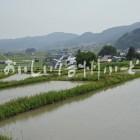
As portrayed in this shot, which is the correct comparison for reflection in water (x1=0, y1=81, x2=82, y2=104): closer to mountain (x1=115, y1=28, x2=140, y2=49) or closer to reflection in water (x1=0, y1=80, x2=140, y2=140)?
reflection in water (x1=0, y1=80, x2=140, y2=140)

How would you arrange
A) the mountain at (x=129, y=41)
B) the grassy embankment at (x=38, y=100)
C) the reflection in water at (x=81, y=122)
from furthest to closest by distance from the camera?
the mountain at (x=129, y=41) → the grassy embankment at (x=38, y=100) → the reflection in water at (x=81, y=122)

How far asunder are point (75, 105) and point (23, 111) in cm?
172

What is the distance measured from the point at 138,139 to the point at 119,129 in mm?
780

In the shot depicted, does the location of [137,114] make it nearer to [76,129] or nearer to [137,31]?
[76,129]

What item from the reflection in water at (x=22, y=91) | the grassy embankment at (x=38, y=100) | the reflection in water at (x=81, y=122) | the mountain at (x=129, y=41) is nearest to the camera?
the reflection in water at (x=81, y=122)

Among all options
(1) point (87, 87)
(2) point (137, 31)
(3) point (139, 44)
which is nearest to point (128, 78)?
(1) point (87, 87)

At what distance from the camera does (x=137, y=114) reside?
775 centimetres

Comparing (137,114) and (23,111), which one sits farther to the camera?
(23,111)

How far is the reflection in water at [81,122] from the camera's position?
619 cm

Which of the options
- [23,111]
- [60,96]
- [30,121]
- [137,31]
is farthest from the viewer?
[137,31]

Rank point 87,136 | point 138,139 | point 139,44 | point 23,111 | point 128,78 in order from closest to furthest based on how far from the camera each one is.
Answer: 1. point 138,139
2. point 87,136
3. point 23,111
4. point 128,78
5. point 139,44

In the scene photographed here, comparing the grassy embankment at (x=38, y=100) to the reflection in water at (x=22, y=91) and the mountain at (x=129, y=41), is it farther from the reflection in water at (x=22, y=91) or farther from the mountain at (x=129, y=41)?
the mountain at (x=129, y=41)

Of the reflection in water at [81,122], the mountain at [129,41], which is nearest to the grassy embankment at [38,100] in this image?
the reflection in water at [81,122]

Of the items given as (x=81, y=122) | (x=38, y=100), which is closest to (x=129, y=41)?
(x=38, y=100)
